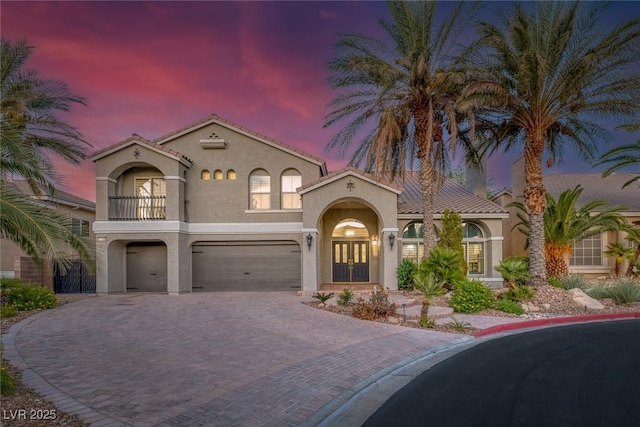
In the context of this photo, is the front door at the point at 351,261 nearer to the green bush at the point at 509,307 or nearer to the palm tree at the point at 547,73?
the palm tree at the point at 547,73

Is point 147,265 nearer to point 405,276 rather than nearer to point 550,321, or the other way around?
point 405,276

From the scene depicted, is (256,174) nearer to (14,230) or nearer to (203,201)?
(203,201)

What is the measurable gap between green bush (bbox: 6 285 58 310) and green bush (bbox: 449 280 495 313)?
47.8 ft

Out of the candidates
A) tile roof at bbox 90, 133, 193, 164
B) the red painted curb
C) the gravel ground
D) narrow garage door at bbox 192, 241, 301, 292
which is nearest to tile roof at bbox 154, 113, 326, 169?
tile roof at bbox 90, 133, 193, 164

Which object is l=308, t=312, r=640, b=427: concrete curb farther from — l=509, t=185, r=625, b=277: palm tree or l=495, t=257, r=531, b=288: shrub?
l=509, t=185, r=625, b=277: palm tree

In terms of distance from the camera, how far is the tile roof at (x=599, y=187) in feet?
78.3

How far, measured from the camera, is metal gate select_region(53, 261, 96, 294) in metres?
19.2

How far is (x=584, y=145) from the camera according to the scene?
1769cm

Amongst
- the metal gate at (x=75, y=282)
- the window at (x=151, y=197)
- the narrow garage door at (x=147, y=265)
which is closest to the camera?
the metal gate at (x=75, y=282)

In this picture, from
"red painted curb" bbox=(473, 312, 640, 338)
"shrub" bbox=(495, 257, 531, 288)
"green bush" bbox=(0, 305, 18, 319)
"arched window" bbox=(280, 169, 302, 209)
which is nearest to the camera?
"red painted curb" bbox=(473, 312, 640, 338)

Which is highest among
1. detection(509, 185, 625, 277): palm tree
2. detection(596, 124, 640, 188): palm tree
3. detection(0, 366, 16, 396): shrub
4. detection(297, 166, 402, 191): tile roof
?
detection(596, 124, 640, 188): palm tree

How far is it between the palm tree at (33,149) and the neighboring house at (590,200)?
23.5 metres

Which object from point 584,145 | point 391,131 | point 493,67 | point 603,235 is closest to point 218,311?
point 391,131

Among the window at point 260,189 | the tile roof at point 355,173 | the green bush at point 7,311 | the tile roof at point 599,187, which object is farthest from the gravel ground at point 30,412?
the tile roof at point 599,187
